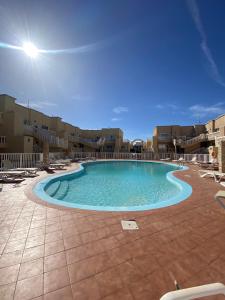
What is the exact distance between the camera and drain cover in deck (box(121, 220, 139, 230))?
3.48 m

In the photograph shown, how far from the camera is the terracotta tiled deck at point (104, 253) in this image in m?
1.99

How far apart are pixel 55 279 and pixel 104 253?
78 cm

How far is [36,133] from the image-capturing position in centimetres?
1925

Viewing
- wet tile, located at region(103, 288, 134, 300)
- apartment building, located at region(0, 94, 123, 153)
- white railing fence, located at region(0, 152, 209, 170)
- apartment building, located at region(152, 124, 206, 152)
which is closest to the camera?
Answer: wet tile, located at region(103, 288, 134, 300)

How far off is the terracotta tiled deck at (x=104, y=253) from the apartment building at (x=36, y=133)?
10065 millimetres

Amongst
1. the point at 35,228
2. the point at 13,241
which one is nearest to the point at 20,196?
the point at 35,228

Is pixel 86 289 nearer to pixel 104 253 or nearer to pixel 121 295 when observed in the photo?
pixel 121 295

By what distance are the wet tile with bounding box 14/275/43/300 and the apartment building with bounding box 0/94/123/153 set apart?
37.1 ft

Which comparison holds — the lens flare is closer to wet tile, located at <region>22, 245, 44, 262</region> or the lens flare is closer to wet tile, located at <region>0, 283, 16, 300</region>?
wet tile, located at <region>22, 245, 44, 262</region>

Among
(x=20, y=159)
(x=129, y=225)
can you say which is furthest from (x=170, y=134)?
(x=129, y=225)

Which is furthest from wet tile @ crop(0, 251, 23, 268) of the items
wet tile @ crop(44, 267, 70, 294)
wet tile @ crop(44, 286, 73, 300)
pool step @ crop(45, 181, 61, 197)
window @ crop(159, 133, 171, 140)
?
window @ crop(159, 133, 171, 140)

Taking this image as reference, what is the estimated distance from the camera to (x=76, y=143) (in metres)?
30.9

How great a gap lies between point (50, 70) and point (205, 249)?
1127 cm

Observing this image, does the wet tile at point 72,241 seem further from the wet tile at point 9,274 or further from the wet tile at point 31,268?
the wet tile at point 9,274
